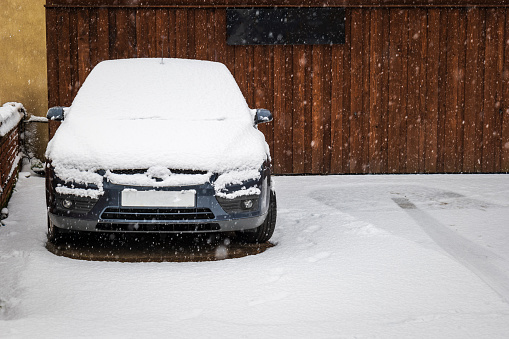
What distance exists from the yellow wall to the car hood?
5.29 metres

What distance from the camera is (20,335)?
3.24 m

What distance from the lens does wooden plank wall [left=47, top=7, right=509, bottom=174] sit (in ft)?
31.6

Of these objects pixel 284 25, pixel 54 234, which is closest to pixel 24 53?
pixel 284 25

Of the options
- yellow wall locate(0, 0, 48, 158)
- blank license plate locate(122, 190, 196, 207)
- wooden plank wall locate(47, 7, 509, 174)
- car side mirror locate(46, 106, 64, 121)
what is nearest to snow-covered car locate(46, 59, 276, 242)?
blank license plate locate(122, 190, 196, 207)

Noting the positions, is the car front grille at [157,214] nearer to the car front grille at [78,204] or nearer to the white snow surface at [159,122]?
the car front grille at [78,204]

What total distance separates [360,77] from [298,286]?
625cm

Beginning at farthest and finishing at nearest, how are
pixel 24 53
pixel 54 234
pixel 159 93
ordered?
pixel 24 53 < pixel 159 93 < pixel 54 234

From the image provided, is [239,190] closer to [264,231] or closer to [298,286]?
[264,231]

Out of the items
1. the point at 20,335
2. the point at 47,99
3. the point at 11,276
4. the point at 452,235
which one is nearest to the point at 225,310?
the point at 20,335

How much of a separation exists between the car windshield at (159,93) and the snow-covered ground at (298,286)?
45.6 inches

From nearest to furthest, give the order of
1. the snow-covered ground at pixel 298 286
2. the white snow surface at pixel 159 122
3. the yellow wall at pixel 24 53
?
the snow-covered ground at pixel 298 286 < the white snow surface at pixel 159 122 < the yellow wall at pixel 24 53

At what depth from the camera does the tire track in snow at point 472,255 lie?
425cm

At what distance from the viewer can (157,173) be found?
14.9ft

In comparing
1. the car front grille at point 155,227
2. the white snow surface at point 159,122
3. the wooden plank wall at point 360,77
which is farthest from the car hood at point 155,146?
the wooden plank wall at point 360,77
